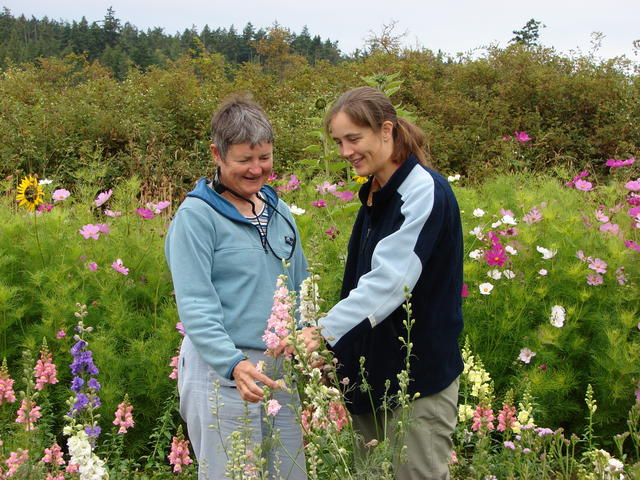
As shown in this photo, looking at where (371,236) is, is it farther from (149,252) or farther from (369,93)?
(149,252)

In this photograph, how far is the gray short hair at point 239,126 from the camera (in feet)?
6.98

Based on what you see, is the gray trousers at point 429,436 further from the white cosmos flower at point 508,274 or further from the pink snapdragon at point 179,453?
the white cosmos flower at point 508,274

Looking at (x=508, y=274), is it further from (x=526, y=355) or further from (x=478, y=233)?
(x=526, y=355)

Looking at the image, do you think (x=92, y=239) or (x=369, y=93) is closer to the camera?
(x=369, y=93)

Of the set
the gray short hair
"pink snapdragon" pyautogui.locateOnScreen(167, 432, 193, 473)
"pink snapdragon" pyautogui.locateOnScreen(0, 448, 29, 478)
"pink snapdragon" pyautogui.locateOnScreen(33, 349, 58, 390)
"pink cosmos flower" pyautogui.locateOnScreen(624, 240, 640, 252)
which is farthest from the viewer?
"pink cosmos flower" pyautogui.locateOnScreen(624, 240, 640, 252)

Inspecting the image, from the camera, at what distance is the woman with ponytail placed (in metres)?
1.92

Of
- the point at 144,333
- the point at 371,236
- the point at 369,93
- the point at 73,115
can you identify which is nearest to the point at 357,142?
the point at 369,93

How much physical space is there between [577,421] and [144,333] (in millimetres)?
2495

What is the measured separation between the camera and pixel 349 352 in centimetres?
221

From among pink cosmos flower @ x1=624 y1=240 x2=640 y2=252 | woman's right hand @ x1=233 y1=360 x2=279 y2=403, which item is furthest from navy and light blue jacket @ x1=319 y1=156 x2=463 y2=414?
pink cosmos flower @ x1=624 y1=240 x2=640 y2=252

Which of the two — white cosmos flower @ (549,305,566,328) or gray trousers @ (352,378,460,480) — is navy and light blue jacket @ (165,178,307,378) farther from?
white cosmos flower @ (549,305,566,328)

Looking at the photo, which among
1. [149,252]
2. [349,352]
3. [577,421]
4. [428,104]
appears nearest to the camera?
[349,352]

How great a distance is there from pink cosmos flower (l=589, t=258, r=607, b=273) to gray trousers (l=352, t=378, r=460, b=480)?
6.44 feet

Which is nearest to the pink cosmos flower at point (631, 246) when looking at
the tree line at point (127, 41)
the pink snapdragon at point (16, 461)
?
the pink snapdragon at point (16, 461)
